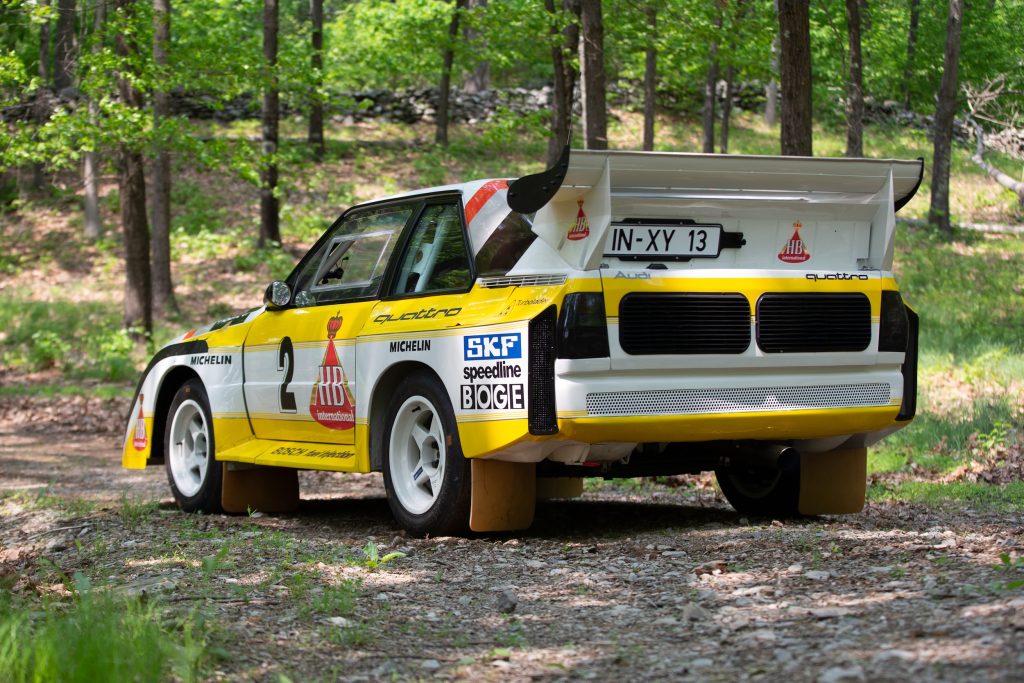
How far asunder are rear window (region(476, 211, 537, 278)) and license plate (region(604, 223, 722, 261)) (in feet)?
1.56

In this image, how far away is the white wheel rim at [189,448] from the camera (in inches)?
340

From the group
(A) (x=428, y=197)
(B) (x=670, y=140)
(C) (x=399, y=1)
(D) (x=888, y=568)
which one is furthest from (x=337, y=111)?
(D) (x=888, y=568)

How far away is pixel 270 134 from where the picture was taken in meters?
24.5

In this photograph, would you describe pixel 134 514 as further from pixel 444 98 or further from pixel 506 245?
pixel 444 98

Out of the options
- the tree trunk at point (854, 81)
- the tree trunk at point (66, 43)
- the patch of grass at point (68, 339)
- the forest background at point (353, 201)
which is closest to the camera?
the forest background at point (353, 201)

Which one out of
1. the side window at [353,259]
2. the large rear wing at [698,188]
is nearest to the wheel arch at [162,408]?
the side window at [353,259]

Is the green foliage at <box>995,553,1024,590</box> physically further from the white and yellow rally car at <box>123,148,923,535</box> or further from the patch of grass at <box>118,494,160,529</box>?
the patch of grass at <box>118,494,160,529</box>

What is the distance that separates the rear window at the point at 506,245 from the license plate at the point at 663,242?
47 cm

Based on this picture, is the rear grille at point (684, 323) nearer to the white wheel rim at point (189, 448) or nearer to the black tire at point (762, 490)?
the black tire at point (762, 490)

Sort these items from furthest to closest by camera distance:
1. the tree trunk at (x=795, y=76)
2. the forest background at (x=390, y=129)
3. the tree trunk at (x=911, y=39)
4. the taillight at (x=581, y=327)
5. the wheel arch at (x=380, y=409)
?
the tree trunk at (x=911, y=39) < the forest background at (x=390, y=129) < the tree trunk at (x=795, y=76) < the wheel arch at (x=380, y=409) < the taillight at (x=581, y=327)

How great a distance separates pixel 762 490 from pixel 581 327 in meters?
2.39

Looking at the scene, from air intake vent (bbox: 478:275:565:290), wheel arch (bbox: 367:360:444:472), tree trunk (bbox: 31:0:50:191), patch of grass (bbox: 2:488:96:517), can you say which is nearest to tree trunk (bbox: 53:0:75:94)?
tree trunk (bbox: 31:0:50:191)

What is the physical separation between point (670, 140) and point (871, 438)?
3354 cm

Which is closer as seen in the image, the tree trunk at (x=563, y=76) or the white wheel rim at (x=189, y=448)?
the white wheel rim at (x=189, y=448)
